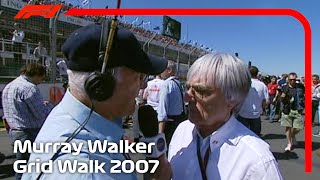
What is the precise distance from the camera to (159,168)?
138 cm

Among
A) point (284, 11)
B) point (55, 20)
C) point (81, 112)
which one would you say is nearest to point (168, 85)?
point (284, 11)

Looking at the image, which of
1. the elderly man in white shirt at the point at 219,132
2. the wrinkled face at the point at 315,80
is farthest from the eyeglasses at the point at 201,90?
the wrinkled face at the point at 315,80

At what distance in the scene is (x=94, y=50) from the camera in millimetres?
1150

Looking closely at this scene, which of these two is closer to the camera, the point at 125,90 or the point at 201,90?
the point at 125,90

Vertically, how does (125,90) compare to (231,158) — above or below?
above

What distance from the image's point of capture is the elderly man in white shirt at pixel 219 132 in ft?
4.69

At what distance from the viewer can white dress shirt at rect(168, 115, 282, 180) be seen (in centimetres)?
140

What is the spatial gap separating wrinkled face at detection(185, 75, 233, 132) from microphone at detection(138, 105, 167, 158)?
225 millimetres

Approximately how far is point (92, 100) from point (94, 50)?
0.16 m

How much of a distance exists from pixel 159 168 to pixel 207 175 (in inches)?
9.5

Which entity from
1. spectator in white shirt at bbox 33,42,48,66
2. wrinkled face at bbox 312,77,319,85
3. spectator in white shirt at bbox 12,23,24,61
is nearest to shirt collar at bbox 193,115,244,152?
spectator in white shirt at bbox 33,42,48,66

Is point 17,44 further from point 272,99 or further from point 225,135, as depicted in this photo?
point 272,99

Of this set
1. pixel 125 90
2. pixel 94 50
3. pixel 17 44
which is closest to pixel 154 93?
pixel 17 44

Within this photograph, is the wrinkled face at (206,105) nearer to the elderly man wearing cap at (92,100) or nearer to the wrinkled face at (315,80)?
the elderly man wearing cap at (92,100)
